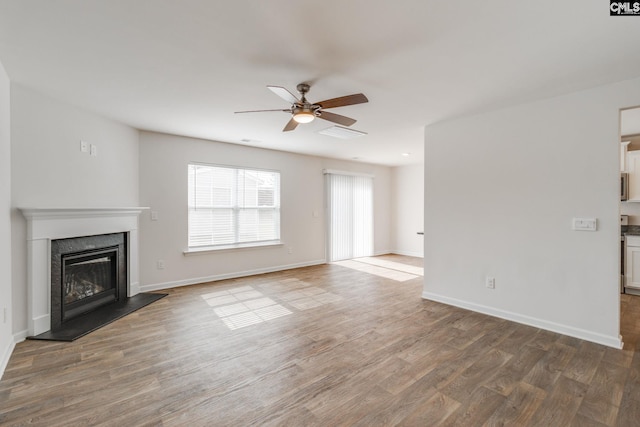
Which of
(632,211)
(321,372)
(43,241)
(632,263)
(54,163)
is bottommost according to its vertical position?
(321,372)

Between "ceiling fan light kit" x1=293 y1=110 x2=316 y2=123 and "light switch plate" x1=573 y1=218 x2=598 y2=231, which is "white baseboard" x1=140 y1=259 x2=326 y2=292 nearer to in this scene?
"ceiling fan light kit" x1=293 y1=110 x2=316 y2=123

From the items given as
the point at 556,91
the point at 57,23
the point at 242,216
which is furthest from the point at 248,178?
the point at 556,91

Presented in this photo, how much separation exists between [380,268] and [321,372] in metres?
4.08

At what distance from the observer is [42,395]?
1.99 m

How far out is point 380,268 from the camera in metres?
6.15

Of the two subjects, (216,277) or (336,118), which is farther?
(216,277)

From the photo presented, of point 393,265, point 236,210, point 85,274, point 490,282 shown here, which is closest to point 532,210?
point 490,282

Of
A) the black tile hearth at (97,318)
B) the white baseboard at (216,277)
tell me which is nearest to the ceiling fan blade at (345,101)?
the black tile hearth at (97,318)

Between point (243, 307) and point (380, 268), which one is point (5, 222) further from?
point (380, 268)

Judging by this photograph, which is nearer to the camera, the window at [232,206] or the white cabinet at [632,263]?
the white cabinet at [632,263]

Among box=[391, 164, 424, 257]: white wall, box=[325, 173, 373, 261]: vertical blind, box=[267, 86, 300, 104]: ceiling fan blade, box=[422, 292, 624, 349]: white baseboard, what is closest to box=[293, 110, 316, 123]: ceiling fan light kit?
box=[267, 86, 300, 104]: ceiling fan blade

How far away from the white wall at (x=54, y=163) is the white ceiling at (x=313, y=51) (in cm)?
24

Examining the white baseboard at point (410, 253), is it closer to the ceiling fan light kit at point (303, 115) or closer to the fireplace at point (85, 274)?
the ceiling fan light kit at point (303, 115)

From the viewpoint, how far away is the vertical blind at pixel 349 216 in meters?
A: 6.79
